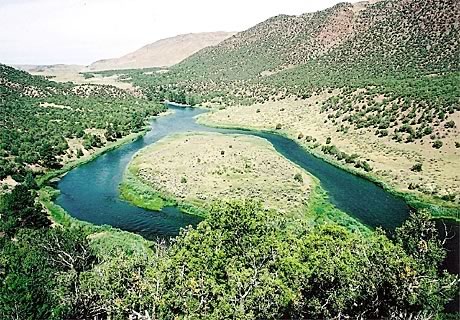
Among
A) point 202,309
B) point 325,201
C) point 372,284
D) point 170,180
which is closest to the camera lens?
point 202,309

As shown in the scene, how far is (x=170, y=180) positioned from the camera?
201ft

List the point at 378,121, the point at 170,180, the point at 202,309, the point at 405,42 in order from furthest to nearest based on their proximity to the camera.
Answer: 1. the point at 405,42
2. the point at 378,121
3. the point at 170,180
4. the point at 202,309

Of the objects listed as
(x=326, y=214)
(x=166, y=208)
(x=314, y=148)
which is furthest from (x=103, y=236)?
(x=314, y=148)

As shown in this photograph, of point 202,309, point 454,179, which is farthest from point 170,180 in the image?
Answer: point 202,309

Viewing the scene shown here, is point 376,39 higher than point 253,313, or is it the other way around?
point 376,39

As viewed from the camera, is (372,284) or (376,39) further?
(376,39)

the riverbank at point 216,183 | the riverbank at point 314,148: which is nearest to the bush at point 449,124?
the riverbank at point 314,148

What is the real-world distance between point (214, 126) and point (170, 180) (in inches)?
1857

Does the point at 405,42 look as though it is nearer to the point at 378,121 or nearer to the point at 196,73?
the point at 378,121

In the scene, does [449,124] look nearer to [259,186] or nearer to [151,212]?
[259,186]

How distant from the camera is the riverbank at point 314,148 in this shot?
48859mm

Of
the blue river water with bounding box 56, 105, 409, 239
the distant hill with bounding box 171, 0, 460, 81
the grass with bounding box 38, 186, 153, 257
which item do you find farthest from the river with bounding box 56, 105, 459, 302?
the distant hill with bounding box 171, 0, 460, 81

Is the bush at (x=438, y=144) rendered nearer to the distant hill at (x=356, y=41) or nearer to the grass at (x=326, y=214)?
the grass at (x=326, y=214)

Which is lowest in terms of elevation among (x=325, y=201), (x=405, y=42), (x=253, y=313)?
(x=325, y=201)
